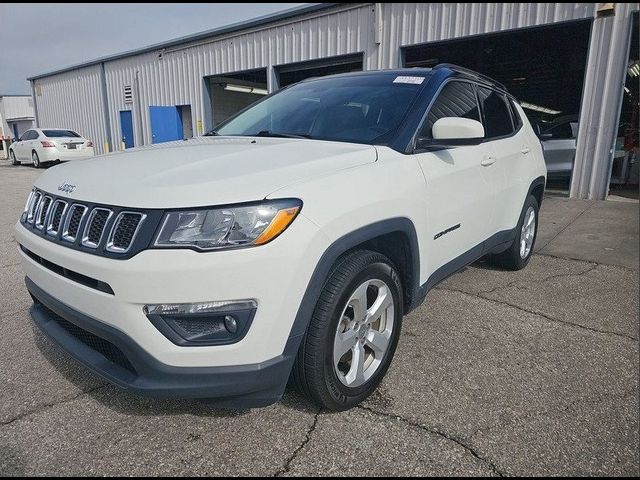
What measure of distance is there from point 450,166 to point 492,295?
1536 mm

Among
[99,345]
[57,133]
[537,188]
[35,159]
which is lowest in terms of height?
[35,159]

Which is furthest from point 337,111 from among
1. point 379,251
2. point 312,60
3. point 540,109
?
point 540,109

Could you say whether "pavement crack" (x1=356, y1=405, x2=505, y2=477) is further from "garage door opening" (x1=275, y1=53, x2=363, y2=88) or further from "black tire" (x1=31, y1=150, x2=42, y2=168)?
"black tire" (x1=31, y1=150, x2=42, y2=168)

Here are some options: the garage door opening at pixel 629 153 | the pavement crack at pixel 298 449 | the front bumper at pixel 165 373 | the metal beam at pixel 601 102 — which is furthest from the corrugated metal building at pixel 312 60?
the front bumper at pixel 165 373

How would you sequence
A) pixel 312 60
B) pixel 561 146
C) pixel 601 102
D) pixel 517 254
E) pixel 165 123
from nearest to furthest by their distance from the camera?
pixel 517 254 → pixel 601 102 → pixel 561 146 → pixel 312 60 → pixel 165 123

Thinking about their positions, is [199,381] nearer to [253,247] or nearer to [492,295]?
[253,247]

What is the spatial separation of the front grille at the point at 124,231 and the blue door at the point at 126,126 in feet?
63.0

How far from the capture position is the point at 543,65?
54.3 ft

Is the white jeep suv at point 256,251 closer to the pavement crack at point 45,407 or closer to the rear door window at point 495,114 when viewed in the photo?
the pavement crack at point 45,407

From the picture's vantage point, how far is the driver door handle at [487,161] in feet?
10.8

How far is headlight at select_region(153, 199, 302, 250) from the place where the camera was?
172 cm

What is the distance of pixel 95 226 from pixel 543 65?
60.0 ft

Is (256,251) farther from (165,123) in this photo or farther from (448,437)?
(165,123)

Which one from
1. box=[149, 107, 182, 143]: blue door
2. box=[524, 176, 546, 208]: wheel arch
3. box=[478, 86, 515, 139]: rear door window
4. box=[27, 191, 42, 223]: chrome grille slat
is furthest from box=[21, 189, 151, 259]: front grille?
box=[149, 107, 182, 143]: blue door
